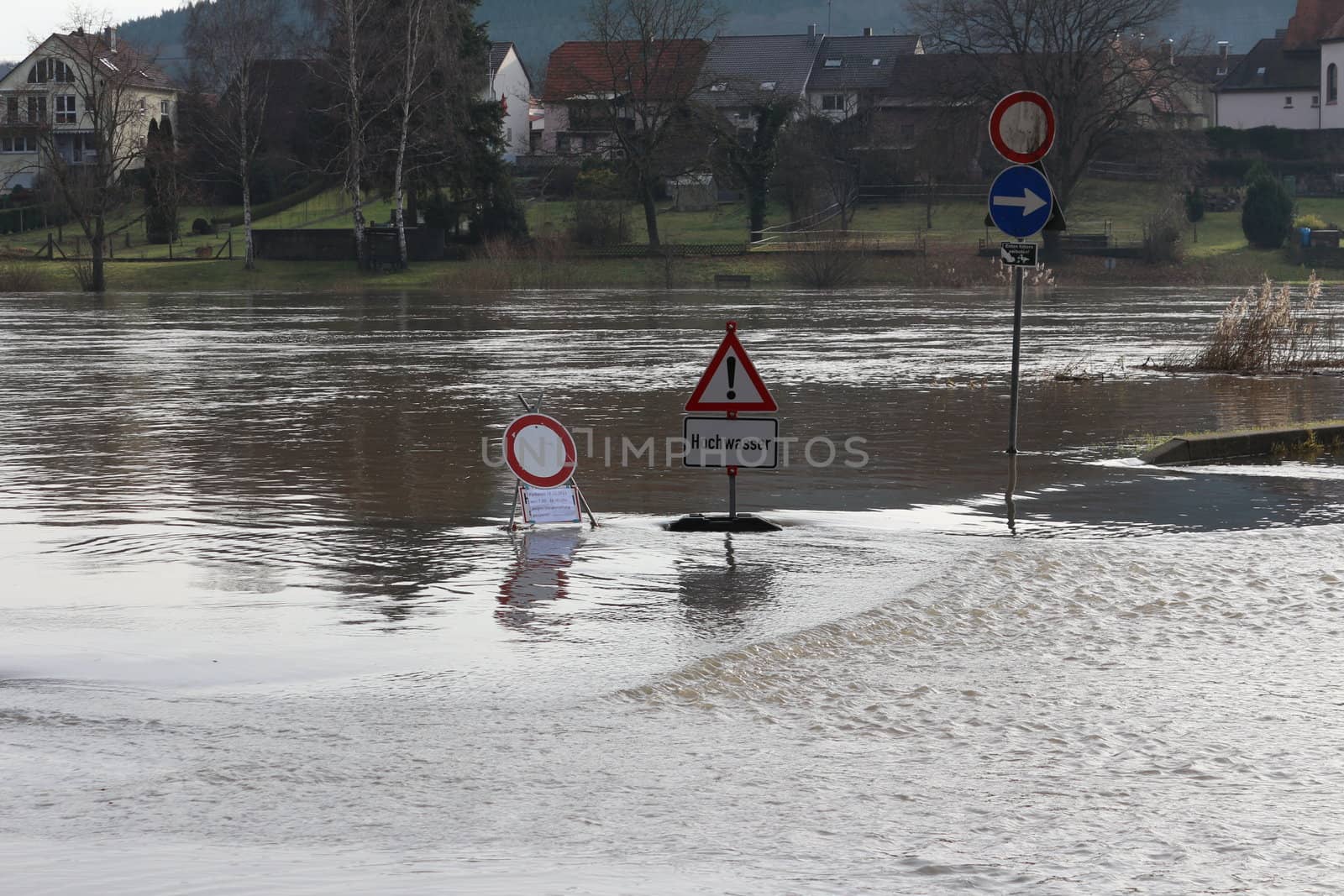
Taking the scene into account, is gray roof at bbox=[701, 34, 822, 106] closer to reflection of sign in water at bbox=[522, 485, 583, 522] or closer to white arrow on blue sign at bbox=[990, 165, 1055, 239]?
white arrow on blue sign at bbox=[990, 165, 1055, 239]

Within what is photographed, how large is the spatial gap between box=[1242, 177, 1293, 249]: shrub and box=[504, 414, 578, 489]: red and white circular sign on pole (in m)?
59.2

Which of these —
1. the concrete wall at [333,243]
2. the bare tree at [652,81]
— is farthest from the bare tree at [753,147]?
the concrete wall at [333,243]

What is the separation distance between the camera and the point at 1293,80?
10406cm

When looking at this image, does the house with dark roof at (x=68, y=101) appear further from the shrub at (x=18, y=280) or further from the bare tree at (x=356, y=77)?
the bare tree at (x=356, y=77)

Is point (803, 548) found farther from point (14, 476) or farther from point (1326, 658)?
point (14, 476)

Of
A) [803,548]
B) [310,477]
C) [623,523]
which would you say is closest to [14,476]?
[310,477]

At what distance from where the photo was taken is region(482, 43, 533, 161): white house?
11538 centimetres

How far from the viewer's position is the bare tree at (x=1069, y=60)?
217 feet

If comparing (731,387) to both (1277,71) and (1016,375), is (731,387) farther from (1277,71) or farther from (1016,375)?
(1277,71)

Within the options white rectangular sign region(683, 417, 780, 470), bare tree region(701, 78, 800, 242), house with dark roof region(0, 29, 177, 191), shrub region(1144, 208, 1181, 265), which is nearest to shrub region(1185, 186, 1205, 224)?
shrub region(1144, 208, 1181, 265)

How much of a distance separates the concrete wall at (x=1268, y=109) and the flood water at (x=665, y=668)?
9497 cm

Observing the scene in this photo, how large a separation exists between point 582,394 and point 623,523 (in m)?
8.79

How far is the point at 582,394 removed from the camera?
768 inches

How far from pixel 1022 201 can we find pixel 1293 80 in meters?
98.8
